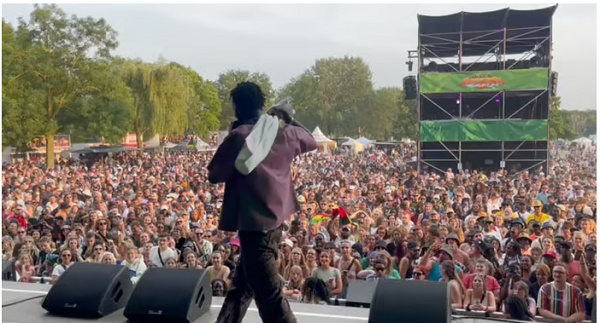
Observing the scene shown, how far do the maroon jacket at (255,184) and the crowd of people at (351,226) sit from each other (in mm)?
1695

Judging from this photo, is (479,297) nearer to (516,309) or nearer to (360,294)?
(516,309)

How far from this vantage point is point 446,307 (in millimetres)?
2258

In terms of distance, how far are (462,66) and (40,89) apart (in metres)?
5.27

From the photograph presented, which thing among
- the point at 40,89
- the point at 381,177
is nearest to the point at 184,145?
the point at 40,89

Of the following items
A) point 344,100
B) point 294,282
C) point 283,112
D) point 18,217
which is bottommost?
point 294,282

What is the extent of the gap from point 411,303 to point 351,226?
3.00 m

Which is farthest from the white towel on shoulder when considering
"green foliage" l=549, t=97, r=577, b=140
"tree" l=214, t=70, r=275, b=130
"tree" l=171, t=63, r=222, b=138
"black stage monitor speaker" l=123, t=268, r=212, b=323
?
"green foliage" l=549, t=97, r=577, b=140

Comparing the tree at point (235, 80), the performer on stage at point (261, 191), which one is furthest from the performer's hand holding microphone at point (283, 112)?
the tree at point (235, 80)

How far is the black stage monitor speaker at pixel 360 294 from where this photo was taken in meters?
3.18

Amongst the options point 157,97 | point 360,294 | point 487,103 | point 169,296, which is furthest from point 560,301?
point 157,97

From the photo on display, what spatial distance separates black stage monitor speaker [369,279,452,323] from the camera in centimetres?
225

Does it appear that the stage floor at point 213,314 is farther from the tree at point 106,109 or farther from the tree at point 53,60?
the tree at point 53,60

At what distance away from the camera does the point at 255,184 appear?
2.11 m

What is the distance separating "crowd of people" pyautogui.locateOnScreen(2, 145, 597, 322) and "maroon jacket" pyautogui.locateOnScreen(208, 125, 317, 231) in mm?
1695
